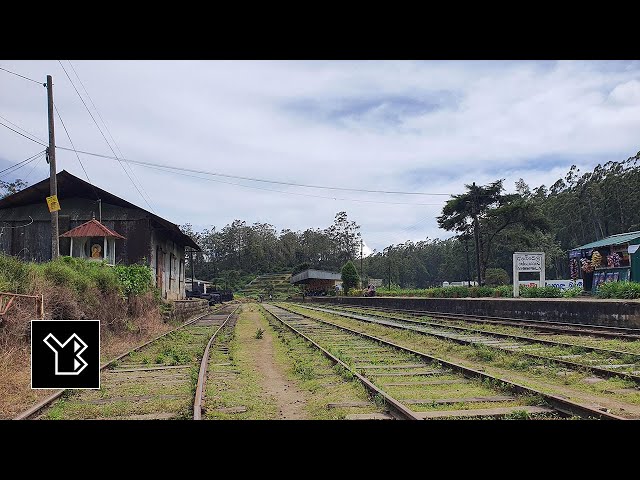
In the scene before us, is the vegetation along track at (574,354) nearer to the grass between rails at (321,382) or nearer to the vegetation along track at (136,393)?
the grass between rails at (321,382)

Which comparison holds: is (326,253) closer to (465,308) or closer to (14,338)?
(465,308)

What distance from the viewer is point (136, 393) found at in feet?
22.9

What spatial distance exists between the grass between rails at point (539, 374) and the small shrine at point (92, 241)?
12477 millimetres

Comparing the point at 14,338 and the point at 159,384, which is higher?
the point at 14,338

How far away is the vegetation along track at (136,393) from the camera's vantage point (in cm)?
582

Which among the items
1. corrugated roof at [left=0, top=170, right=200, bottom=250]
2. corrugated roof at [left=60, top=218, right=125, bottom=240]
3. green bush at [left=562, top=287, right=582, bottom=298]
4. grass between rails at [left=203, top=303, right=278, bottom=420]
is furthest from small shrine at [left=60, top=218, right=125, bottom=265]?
green bush at [left=562, top=287, right=582, bottom=298]

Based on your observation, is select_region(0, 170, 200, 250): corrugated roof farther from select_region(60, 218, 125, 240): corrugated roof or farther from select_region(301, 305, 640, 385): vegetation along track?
select_region(301, 305, 640, 385): vegetation along track

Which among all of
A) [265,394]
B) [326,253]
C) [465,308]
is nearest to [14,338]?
[265,394]

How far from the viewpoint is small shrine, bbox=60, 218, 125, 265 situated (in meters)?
19.9

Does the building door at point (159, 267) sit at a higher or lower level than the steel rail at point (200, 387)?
higher

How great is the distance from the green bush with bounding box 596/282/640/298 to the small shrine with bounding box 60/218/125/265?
1915 centimetres

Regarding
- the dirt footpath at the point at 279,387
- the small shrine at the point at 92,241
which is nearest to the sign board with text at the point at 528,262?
the dirt footpath at the point at 279,387
